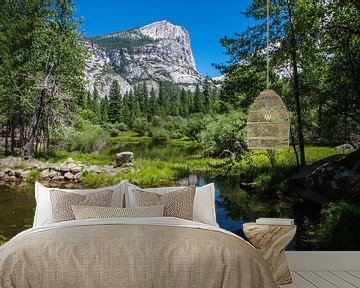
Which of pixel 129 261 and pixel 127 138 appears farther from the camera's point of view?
pixel 127 138

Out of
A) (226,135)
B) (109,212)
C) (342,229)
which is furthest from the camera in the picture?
(226,135)

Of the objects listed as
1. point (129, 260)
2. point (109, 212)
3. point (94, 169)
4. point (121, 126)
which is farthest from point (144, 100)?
point (129, 260)

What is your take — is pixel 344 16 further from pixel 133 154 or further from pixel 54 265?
pixel 54 265

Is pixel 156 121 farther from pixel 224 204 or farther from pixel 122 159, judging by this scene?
pixel 224 204

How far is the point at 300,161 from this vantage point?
5.46 metres

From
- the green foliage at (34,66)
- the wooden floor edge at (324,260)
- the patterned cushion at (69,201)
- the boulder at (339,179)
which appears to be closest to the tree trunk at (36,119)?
the green foliage at (34,66)

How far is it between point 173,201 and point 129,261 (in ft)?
3.36

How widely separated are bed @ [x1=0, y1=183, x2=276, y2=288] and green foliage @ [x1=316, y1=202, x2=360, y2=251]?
2289mm

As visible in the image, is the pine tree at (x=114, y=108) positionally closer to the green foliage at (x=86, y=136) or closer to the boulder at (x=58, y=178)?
the green foliage at (x=86, y=136)

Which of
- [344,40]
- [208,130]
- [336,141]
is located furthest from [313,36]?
[208,130]

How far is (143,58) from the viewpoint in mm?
5863

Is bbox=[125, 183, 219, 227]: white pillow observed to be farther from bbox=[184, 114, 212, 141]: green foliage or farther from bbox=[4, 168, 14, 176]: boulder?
bbox=[4, 168, 14, 176]: boulder

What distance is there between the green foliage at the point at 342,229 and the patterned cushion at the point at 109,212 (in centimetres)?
225

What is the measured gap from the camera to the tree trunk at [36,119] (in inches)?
205
